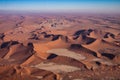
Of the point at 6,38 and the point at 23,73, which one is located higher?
the point at 23,73

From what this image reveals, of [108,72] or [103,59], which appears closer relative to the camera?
[108,72]

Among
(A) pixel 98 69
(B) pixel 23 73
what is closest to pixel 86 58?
(A) pixel 98 69

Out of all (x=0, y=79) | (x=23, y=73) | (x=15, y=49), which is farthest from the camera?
(x=15, y=49)

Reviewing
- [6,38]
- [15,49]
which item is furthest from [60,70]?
[6,38]

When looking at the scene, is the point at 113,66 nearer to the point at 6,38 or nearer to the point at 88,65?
the point at 88,65

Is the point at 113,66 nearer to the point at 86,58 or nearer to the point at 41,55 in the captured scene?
the point at 86,58

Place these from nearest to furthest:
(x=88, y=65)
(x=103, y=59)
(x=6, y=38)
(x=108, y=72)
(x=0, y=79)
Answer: (x=0, y=79)
(x=108, y=72)
(x=88, y=65)
(x=103, y=59)
(x=6, y=38)

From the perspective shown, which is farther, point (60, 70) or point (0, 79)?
point (60, 70)

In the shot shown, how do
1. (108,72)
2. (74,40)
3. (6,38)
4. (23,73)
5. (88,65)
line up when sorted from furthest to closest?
(6,38), (74,40), (88,65), (108,72), (23,73)

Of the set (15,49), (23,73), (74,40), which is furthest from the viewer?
(74,40)
